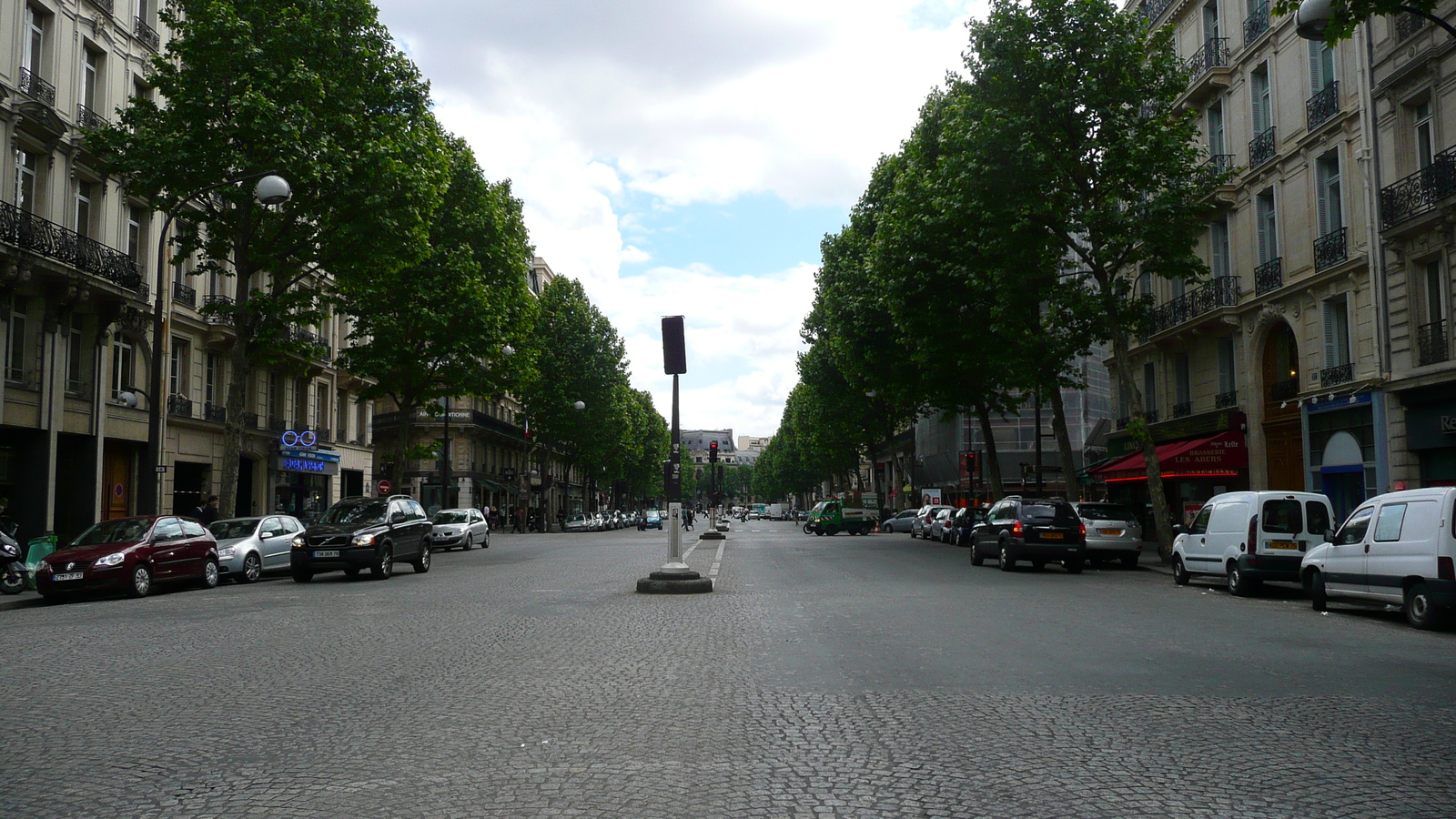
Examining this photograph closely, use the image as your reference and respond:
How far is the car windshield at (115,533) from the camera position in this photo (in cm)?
1794

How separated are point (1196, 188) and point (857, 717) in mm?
22556

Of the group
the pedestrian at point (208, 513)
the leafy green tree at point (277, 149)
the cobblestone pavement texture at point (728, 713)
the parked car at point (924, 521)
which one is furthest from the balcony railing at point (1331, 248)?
the pedestrian at point (208, 513)

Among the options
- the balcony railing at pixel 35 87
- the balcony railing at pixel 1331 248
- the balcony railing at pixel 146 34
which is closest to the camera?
the balcony railing at pixel 35 87

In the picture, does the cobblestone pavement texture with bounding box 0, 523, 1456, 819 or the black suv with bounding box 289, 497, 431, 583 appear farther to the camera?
the black suv with bounding box 289, 497, 431, 583

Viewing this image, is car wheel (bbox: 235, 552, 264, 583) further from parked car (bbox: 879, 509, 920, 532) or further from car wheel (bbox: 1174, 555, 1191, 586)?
parked car (bbox: 879, 509, 920, 532)

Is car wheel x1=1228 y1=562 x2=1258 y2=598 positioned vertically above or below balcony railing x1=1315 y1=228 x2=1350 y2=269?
below

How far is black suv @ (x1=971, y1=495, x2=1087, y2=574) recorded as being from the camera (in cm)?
2228

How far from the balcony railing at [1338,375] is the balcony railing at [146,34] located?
106 feet

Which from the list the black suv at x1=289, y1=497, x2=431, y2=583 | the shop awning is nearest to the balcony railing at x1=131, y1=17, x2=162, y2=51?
the black suv at x1=289, y1=497, x2=431, y2=583

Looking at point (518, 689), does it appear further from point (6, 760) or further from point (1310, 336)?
point (1310, 336)

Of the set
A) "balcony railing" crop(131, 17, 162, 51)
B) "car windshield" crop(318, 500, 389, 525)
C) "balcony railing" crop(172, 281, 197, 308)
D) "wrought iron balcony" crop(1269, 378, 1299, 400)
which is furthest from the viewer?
"balcony railing" crop(172, 281, 197, 308)

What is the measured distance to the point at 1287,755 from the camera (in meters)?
6.00

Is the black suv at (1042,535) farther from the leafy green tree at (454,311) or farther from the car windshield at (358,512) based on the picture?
the leafy green tree at (454,311)

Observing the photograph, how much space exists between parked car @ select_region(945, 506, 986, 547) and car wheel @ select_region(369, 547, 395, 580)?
21.0 metres
